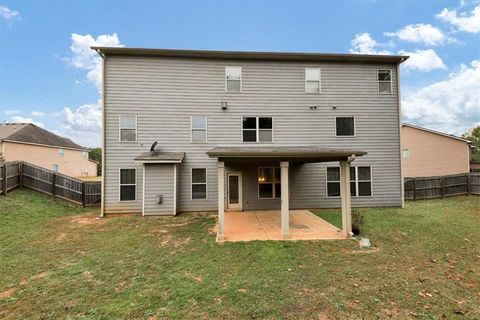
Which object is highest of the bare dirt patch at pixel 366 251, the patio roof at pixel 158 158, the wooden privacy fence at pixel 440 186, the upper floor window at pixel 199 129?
the upper floor window at pixel 199 129

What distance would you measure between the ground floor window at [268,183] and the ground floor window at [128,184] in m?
5.91

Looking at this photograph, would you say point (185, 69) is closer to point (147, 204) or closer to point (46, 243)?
point (147, 204)

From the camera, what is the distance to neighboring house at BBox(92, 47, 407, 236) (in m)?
10.0

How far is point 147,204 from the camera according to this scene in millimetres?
9633

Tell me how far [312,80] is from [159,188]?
8.98 metres

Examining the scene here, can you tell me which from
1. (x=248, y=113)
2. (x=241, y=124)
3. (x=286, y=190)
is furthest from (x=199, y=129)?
(x=286, y=190)

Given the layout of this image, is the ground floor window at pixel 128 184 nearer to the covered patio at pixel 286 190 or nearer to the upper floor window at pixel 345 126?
the covered patio at pixel 286 190

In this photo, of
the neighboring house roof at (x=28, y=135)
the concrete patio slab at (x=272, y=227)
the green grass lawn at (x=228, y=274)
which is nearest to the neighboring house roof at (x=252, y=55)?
the concrete patio slab at (x=272, y=227)

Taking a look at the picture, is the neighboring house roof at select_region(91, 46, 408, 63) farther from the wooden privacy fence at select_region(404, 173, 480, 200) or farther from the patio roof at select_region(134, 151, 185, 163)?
the wooden privacy fence at select_region(404, 173, 480, 200)

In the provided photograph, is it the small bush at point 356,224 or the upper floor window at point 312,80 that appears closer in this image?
the small bush at point 356,224

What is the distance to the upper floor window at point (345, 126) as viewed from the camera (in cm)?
1093

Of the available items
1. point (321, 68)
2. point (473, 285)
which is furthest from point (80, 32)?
point (473, 285)

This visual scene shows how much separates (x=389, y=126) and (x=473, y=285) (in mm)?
8545

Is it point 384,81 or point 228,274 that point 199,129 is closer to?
point 228,274
